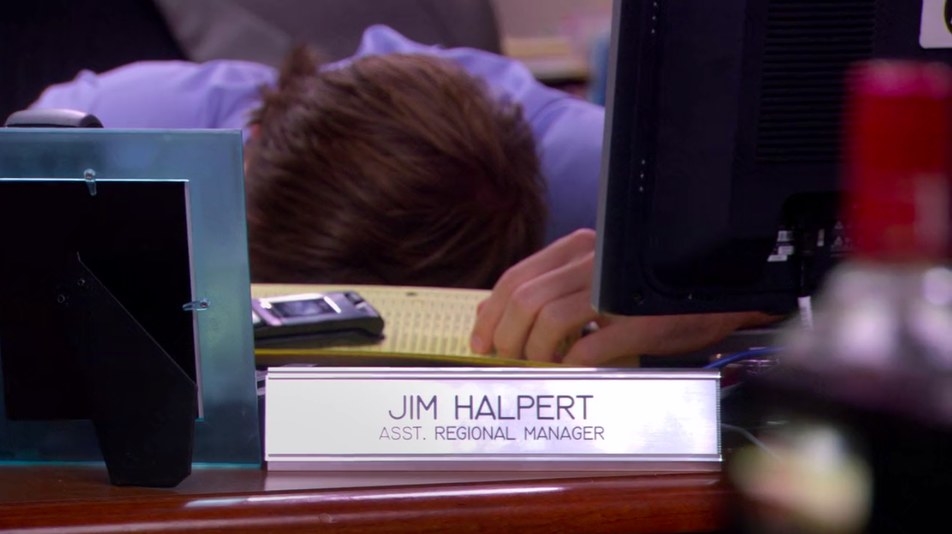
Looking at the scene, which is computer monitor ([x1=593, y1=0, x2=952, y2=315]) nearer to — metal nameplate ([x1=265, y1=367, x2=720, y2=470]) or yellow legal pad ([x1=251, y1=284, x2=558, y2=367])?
metal nameplate ([x1=265, y1=367, x2=720, y2=470])

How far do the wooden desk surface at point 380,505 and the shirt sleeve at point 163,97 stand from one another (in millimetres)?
1637

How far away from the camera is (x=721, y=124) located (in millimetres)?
718

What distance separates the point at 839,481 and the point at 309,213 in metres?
1.04

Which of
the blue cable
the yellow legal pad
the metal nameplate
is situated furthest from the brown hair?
the metal nameplate

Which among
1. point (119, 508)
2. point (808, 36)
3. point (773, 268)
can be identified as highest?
point (808, 36)

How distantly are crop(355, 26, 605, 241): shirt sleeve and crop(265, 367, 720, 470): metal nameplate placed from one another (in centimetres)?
134

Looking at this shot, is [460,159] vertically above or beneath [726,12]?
beneath

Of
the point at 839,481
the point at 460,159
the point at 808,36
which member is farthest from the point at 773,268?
the point at 460,159

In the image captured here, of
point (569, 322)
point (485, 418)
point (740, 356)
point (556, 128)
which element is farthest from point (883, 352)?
point (556, 128)

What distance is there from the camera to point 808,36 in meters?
0.71

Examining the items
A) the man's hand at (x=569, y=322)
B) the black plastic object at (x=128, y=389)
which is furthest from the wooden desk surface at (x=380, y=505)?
the man's hand at (x=569, y=322)

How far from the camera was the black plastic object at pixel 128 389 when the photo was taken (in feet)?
1.99

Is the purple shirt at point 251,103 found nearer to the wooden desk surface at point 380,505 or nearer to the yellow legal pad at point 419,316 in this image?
the yellow legal pad at point 419,316

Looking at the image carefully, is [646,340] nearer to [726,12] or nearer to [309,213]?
[726,12]
